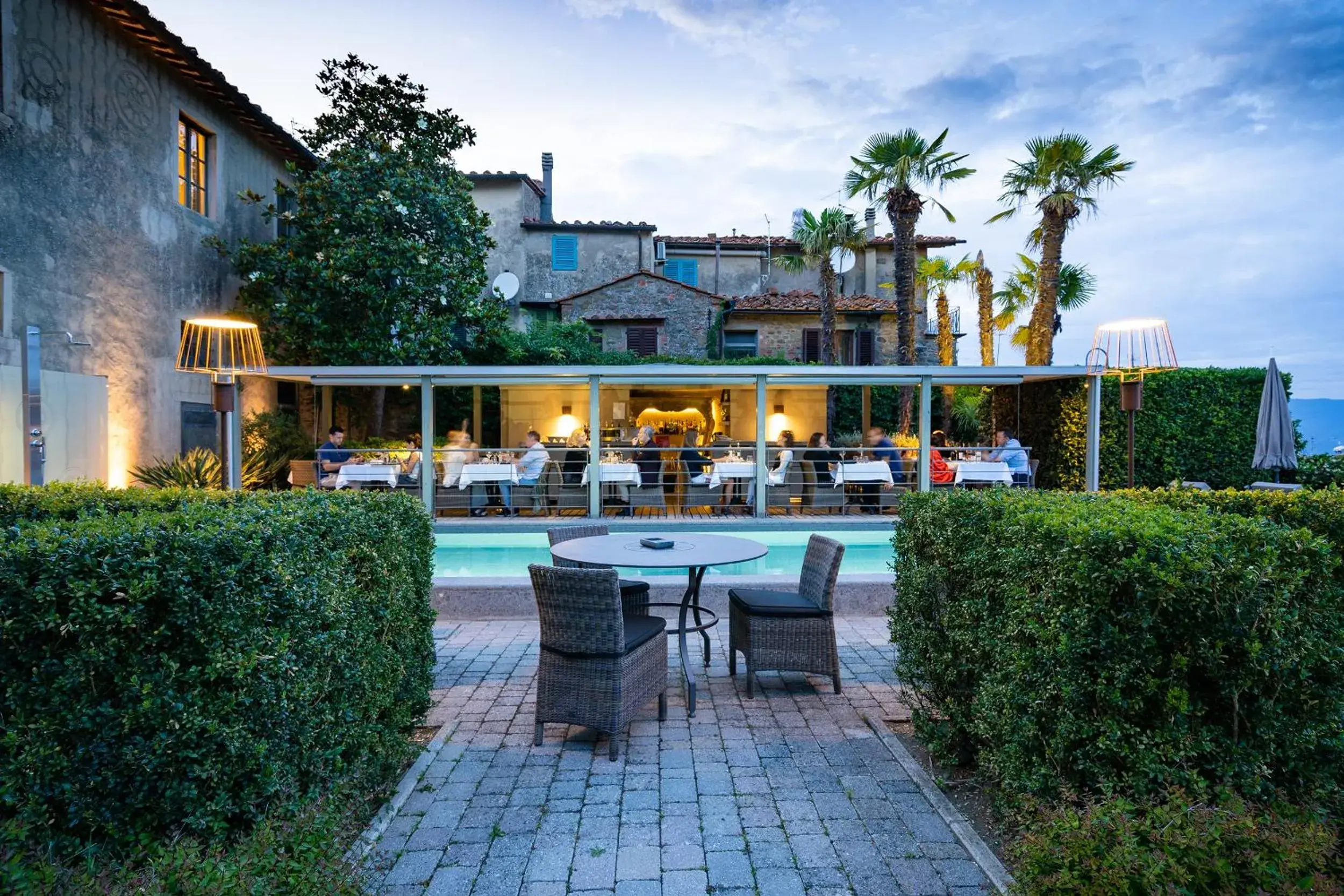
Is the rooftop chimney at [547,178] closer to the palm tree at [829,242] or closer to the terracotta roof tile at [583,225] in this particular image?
the terracotta roof tile at [583,225]

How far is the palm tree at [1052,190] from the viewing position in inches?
571

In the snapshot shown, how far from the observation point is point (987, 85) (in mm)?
16719

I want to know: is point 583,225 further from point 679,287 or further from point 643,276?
point 679,287

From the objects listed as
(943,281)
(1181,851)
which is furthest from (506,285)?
(1181,851)

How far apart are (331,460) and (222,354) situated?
11.2 feet

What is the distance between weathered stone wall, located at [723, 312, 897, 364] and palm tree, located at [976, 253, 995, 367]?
8.92 feet

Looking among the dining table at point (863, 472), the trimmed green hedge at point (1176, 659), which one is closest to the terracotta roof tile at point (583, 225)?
the dining table at point (863, 472)

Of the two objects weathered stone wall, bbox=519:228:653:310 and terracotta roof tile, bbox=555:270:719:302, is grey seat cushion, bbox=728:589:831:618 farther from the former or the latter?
weathered stone wall, bbox=519:228:653:310

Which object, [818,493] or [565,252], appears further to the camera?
[565,252]

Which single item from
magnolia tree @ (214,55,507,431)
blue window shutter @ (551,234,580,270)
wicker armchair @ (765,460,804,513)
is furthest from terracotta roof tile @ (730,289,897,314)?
wicker armchair @ (765,460,804,513)

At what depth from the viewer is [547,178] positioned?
2505 centimetres

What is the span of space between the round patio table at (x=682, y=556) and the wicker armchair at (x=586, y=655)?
0.49 m

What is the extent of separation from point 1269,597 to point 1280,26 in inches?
538

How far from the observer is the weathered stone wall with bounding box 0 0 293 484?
859cm
